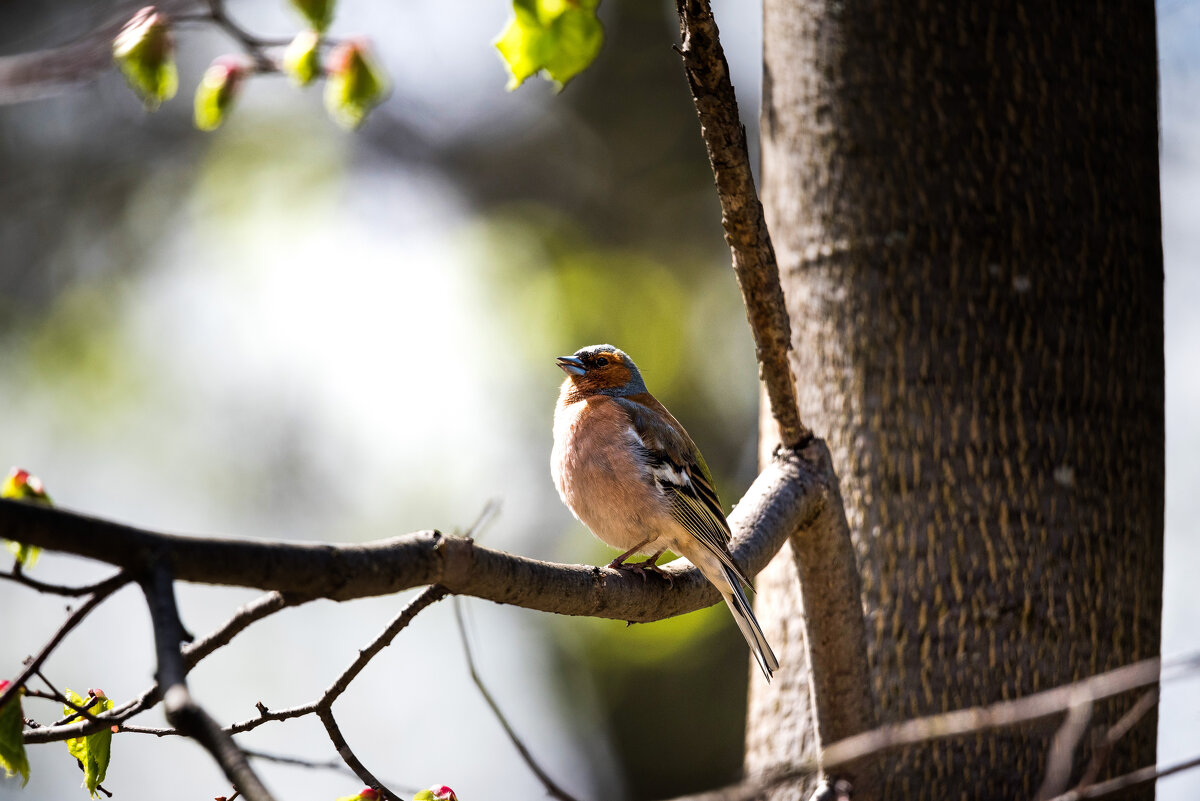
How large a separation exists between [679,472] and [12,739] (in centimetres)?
275

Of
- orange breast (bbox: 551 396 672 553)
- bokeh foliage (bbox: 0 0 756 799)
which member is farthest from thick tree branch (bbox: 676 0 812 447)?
bokeh foliage (bbox: 0 0 756 799)

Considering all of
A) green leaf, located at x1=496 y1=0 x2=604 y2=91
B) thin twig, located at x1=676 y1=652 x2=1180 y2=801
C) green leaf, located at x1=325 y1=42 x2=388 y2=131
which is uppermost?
green leaf, located at x1=325 y1=42 x2=388 y2=131

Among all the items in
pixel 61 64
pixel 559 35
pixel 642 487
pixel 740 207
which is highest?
pixel 61 64

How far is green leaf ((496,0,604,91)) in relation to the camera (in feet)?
7.64

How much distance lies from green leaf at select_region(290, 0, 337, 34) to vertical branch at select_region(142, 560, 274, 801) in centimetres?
197

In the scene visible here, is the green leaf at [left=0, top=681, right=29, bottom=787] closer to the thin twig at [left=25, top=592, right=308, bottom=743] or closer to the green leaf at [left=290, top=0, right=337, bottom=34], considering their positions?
the thin twig at [left=25, top=592, right=308, bottom=743]

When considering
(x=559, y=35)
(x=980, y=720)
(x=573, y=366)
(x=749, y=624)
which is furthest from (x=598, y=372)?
(x=980, y=720)

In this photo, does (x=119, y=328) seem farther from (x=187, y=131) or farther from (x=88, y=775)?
(x=88, y=775)

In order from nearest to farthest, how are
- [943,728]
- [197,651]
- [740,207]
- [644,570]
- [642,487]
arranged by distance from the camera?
1. [943,728]
2. [197,651]
3. [740,207]
4. [644,570]
5. [642,487]

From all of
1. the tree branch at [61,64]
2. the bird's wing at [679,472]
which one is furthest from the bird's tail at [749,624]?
the tree branch at [61,64]

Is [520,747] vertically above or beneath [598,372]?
beneath

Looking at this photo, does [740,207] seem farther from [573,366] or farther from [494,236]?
[494,236]

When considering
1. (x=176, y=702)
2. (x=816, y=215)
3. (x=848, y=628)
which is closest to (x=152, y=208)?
(x=816, y=215)

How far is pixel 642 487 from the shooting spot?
4145 millimetres
